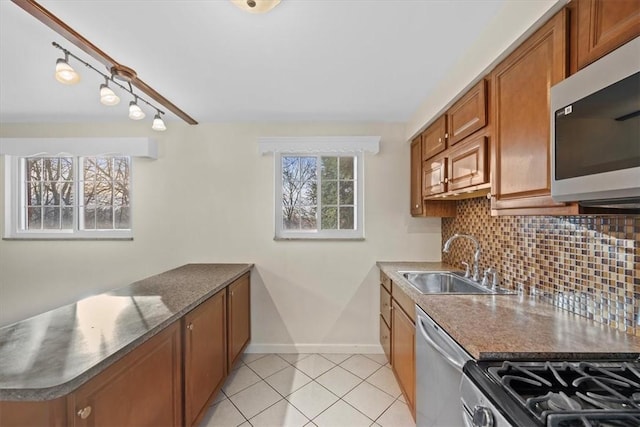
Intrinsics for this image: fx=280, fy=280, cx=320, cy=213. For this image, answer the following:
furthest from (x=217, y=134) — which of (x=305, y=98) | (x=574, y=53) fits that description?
(x=574, y=53)

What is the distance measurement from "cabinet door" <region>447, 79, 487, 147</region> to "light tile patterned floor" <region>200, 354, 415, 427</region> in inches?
77.6

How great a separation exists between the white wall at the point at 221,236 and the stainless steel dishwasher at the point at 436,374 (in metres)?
1.36

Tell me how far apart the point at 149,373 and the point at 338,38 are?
195cm

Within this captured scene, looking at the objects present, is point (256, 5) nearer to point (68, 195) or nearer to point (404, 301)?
point (404, 301)

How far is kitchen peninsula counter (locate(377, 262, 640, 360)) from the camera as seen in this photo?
0.99 meters

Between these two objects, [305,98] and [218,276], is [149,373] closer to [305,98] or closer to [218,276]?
[218,276]

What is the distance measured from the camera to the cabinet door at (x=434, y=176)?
216 cm

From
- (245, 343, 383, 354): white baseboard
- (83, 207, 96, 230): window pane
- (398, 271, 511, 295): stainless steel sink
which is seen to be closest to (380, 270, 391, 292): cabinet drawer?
(398, 271, 511, 295): stainless steel sink

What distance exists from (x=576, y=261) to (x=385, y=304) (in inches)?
59.3

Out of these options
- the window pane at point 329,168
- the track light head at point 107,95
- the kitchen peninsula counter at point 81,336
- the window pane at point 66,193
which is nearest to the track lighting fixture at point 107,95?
the track light head at point 107,95

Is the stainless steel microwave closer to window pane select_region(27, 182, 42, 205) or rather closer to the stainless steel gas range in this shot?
the stainless steel gas range

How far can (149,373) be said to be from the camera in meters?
1.24

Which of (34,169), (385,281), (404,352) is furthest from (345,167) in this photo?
(34,169)

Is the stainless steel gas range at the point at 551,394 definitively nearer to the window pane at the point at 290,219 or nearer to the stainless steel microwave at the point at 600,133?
the stainless steel microwave at the point at 600,133
